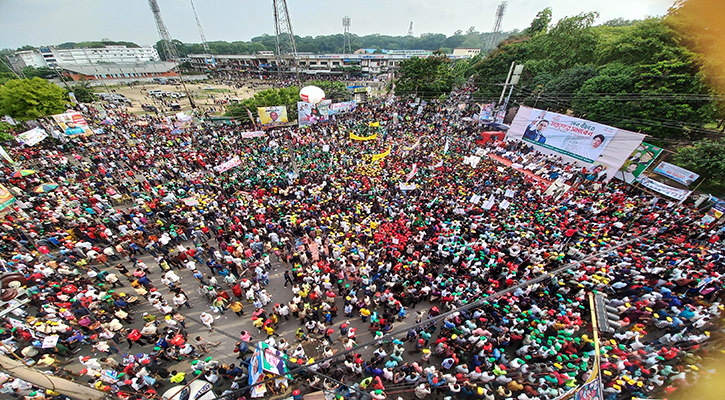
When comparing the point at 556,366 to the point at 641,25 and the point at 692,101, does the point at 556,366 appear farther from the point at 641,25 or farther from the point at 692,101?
the point at 641,25

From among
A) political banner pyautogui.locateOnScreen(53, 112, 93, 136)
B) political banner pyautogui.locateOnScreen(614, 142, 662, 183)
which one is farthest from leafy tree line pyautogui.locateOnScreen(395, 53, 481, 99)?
political banner pyautogui.locateOnScreen(53, 112, 93, 136)

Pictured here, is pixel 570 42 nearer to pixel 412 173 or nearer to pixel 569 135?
pixel 569 135

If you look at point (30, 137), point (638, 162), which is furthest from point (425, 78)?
point (30, 137)

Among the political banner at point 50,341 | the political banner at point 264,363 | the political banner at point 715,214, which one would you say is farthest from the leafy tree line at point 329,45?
the political banner at point 264,363

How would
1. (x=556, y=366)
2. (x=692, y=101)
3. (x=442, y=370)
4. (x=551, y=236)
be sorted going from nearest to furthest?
(x=556, y=366) → (x=442, y=370) → (x=551, y=236) → (x=692, y=101)

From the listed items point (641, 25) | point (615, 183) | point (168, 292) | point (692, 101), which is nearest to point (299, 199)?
point (168, 292)

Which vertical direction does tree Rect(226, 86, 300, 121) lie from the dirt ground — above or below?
above

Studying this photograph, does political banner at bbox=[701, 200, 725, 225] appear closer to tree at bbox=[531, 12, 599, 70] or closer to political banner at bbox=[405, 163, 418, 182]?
political banner at bbox=[405, 163, 418, 182]
